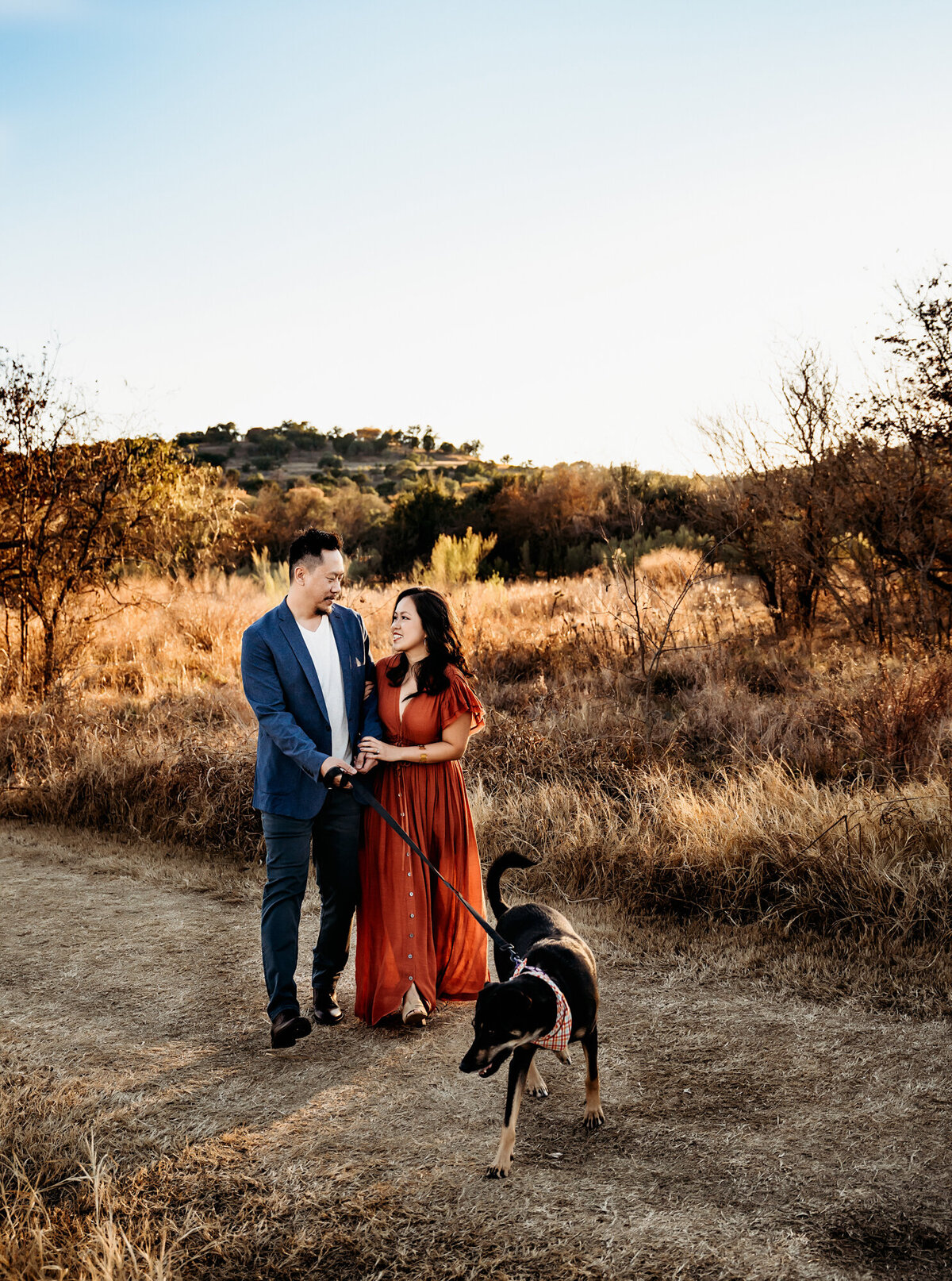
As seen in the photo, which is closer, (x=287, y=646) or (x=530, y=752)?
(x=287, y=646)

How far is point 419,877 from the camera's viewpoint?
420cm

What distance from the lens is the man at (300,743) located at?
394cm

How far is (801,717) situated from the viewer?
7.62m

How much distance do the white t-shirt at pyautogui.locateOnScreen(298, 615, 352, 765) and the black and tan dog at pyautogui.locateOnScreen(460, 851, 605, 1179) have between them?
0.86 m

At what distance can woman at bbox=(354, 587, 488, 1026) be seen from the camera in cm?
416

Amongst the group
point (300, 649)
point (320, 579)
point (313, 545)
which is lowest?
point (300, 649)

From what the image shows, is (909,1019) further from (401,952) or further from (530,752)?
(530,752)

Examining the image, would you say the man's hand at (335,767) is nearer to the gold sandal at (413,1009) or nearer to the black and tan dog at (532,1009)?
the black and tan dog at (532,1009)

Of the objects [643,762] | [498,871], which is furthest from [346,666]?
[643,762]

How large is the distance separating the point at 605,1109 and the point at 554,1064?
443mm

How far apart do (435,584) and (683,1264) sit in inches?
518

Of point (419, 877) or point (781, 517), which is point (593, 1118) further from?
point (781, 517)

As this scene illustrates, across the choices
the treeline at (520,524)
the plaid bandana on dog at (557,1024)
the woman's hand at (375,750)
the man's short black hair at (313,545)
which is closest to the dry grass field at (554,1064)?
the plaid bandana on dog at (557,1024)

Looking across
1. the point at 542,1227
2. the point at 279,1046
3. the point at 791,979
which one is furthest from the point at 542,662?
the point at 542,1227
